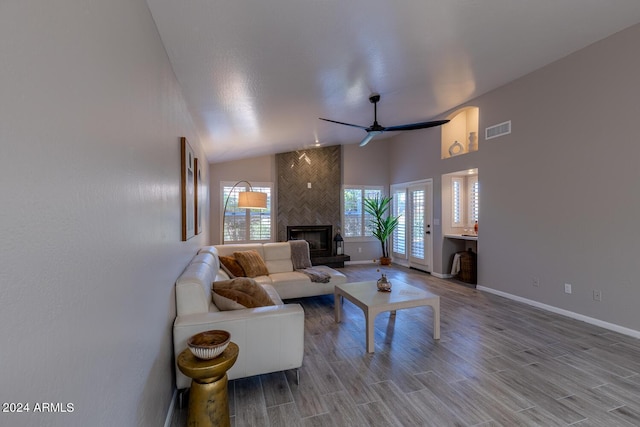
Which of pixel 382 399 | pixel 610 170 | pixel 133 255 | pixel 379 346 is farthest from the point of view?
pixel 610 170

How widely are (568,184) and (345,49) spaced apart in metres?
3.51

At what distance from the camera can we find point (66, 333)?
75 cm

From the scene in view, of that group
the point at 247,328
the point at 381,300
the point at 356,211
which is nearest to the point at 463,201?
the point at 356,211

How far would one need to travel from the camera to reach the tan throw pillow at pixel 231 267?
4.09m

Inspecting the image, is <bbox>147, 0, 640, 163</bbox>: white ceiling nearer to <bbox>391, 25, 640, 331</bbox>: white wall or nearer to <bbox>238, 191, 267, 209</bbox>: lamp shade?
<bbox>391, 25, 640, 331</bbox>: white wall

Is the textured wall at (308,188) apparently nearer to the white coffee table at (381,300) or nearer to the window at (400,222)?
the window at (400,222)

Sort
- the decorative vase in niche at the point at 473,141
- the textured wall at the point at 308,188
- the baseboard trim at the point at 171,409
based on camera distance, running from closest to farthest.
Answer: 1. the baseboard trim at the point at 171,409
2. the decorative vase in niche at the point at 473,141
3. the textured wall at the point at 308,188

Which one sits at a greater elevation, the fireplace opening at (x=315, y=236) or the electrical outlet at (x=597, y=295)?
the fireplace opening at (x=315, y=236)

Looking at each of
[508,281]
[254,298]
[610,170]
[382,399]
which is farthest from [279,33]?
[508,281]

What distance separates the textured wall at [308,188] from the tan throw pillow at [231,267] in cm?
291

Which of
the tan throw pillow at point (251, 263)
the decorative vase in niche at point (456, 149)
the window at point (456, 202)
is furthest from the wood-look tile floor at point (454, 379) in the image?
the decorative vase in niche at point (456, 149)

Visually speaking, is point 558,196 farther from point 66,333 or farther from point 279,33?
point 66,333

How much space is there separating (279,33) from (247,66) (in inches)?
17.9

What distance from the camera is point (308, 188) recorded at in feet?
24.3
